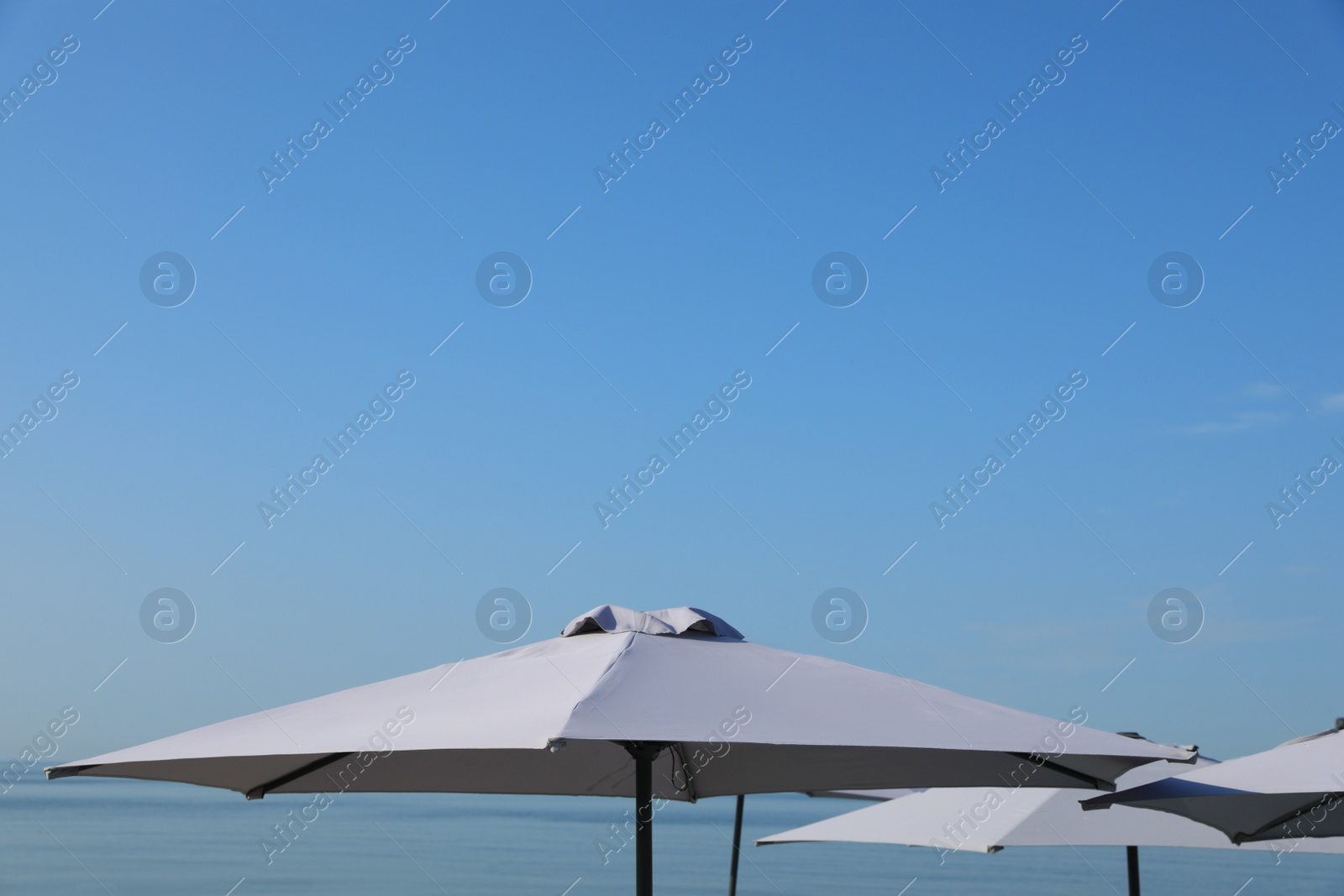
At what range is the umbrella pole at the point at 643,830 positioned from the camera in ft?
14.0

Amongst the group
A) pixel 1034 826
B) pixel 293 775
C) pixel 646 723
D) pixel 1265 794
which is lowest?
pixel 1034 826

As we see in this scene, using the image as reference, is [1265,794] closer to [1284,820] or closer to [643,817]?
[1284,820]

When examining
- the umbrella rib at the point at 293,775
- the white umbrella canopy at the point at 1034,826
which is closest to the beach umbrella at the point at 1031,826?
the white umbrella canopy at the point at 1034,826

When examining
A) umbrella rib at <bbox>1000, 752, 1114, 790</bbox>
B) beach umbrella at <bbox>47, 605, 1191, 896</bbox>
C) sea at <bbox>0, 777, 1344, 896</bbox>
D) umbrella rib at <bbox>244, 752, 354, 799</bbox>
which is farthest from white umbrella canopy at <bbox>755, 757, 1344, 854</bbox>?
sea at <bbox>0, 777, 1344, 896</bbox>

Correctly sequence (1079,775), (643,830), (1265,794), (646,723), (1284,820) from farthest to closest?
(1284,820) < (1265,794) < (1079,775) < (643,830) < (646,723)

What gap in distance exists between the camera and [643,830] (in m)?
4.33

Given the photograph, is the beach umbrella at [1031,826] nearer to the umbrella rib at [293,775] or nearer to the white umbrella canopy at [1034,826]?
the white umbrella canopy at [1034,826]

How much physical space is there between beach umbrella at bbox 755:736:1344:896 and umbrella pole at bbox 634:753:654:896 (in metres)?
2.21

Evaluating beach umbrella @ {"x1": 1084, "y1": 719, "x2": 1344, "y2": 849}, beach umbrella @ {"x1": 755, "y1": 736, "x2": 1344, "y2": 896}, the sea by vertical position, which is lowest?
the sea

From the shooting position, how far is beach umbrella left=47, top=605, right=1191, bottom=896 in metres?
3.29

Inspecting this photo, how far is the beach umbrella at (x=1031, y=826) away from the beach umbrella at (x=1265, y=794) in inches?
14.4

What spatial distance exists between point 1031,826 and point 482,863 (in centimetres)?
2561

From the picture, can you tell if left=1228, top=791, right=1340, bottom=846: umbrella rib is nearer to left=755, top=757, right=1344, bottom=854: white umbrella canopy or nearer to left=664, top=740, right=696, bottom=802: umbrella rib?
left=755, top=757, right=1344, bottom=854: white umbrella canopy

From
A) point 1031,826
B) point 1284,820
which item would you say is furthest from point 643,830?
point 1284,820
